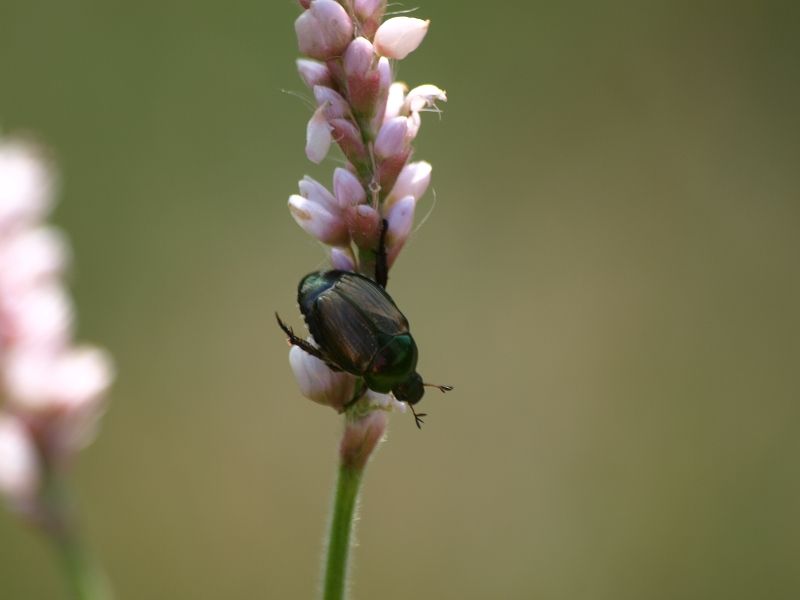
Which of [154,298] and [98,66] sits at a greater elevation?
[98,66]

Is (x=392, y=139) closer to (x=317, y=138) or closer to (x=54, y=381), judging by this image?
(x=317, y=138)

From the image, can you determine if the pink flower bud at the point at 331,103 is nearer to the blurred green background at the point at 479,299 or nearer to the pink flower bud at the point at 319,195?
the pink flower bud at the point at 319,195

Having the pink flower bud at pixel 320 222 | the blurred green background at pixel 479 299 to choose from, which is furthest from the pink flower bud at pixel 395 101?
the blurred green background at pixel 479 299

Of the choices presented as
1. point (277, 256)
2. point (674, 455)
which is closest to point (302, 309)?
point (674, 455)

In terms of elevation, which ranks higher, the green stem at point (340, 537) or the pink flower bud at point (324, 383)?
the pink flower bud at point (324, 383)

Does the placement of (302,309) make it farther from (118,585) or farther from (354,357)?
(118,585)
